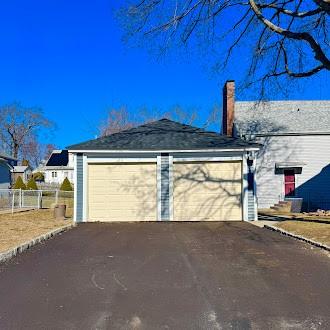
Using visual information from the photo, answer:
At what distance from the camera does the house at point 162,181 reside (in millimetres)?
17078

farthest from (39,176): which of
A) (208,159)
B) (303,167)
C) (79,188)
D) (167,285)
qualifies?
(167,285)

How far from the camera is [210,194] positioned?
1711 centimetres

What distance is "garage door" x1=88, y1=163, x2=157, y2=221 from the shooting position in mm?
17203

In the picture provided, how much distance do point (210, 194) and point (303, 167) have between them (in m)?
9.18

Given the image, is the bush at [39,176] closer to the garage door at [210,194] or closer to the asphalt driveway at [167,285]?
the garage door at [210,194]

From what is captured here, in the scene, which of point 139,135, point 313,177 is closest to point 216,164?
point 139,135

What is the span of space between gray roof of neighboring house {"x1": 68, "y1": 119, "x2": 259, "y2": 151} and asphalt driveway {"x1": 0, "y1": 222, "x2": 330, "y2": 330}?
6356 mm

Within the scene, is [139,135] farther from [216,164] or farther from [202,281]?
[202,281]

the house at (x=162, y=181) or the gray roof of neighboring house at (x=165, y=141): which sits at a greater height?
the gray roof of neighboring house at (x=165, y=141)

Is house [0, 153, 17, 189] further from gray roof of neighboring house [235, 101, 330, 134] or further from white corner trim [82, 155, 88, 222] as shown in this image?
white corner trim [82, 155, 88, 222]

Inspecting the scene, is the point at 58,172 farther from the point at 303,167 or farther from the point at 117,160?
the point at 117,160

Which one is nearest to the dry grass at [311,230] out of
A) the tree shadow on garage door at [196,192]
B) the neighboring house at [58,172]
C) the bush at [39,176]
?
the tree shadow on garage door at [196,192]

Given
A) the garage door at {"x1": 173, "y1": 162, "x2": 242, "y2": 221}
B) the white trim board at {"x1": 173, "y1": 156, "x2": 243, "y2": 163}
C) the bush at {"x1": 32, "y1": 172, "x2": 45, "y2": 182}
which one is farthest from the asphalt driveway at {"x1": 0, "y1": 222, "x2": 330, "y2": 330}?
the bush at {"x1": 32, "y1": 172, "x2": 45, "y2": 182}

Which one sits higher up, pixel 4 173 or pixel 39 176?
pixel 39 176
